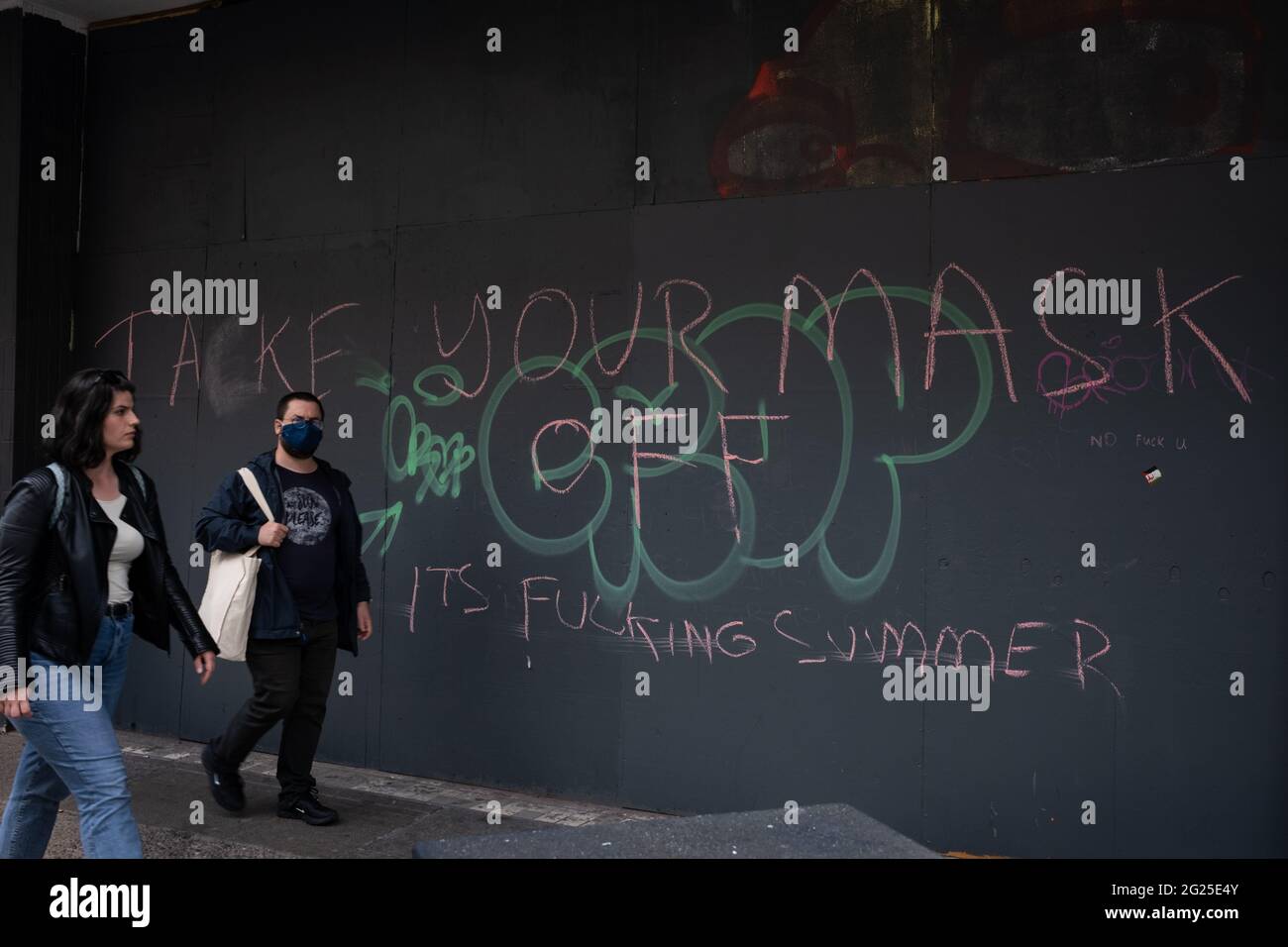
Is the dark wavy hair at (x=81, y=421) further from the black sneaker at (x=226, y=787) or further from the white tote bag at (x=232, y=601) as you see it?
the black sneaker at (x=226, y=787)

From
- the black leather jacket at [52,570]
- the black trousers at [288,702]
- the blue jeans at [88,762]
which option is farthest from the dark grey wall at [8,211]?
the blue jeans at [88,762]

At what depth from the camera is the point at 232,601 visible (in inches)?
192

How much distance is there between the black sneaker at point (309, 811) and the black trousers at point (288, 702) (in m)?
0.03

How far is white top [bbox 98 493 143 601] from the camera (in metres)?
3.74

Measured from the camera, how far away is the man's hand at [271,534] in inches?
193

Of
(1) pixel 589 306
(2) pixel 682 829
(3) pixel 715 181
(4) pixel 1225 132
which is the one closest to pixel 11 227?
(1) pixel 589 306

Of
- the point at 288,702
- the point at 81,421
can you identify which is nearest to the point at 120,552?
the point at 81,421

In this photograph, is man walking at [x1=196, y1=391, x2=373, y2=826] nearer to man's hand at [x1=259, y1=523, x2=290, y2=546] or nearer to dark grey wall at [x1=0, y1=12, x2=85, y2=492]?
man's hand at [x1=259, y1=523, x2=290, y2=546]

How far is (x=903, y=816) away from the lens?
4.91 metres

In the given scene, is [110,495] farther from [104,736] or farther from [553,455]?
[553,455]

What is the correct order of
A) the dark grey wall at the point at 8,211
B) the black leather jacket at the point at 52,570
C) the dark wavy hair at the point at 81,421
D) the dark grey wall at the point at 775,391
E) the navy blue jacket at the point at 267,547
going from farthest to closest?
the dark grey wall at the point at 8,211 → the navy blue jacket at the point at 267,547 → the dark grey wall at the point at 775,391 → the dark wavy hair at the point at 81,421 → the black leather jacket at the point at 52,570

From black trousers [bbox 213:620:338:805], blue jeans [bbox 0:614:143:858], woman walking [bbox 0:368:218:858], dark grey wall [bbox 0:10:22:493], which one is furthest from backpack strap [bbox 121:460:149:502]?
dark grey wall [bbox 0:10:22:493]

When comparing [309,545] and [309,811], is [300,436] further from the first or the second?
[309,811]

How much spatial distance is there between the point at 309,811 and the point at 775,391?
9.19 ft
